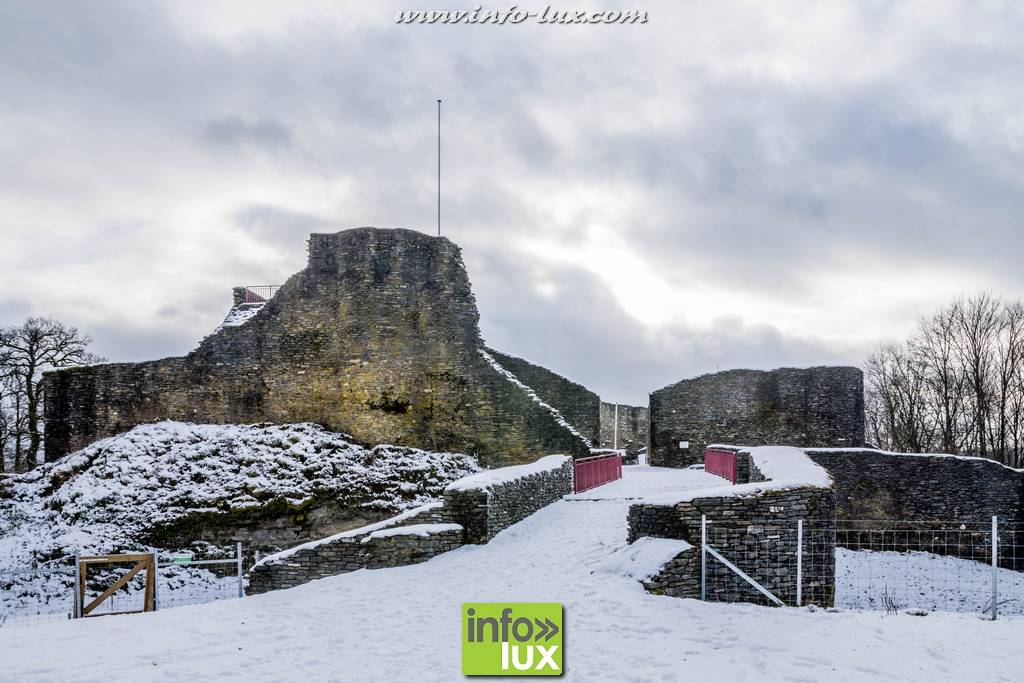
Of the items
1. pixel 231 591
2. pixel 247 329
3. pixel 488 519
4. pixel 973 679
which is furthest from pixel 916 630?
pixel 247 329

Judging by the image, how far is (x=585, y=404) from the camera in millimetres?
30062

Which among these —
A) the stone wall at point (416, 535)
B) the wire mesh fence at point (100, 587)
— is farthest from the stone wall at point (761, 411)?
the wire mesh fence at point (100, 587)

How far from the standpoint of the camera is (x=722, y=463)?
22344 mm

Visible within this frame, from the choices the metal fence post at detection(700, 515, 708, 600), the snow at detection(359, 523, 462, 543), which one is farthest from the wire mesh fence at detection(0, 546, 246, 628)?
the metal fence post at detection(700, 515, 708, 600)

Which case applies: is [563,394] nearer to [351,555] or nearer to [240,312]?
[240,312]

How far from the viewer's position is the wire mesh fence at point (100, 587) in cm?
1388

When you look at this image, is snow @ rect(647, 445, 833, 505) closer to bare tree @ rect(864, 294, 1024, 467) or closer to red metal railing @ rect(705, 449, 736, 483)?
red metal railing @ rect(705, 449, 736, 483)

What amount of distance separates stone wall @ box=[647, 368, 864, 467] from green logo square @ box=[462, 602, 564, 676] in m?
23.6

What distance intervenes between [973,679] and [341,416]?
19.7 metres

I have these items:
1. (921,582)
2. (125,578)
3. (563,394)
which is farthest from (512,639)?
(563,394)

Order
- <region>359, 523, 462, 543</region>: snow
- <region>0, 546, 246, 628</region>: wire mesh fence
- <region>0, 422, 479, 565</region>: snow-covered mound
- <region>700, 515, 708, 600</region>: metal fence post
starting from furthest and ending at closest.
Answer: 1. <region>0, 422, 479, 565</region>: snow-covered mound
2. <region>0, 546, 246, 628</region>: wire mesh fence
3. <region>359, 523, 462, 543</region>: snow
4. <region>700, 515, 708, 600</region>: metal fence post

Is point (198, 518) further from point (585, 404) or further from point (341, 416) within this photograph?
point (585, 404)

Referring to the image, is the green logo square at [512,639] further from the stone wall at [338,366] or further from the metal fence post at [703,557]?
the stone wall at [338,366]

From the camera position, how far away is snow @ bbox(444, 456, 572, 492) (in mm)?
12779
